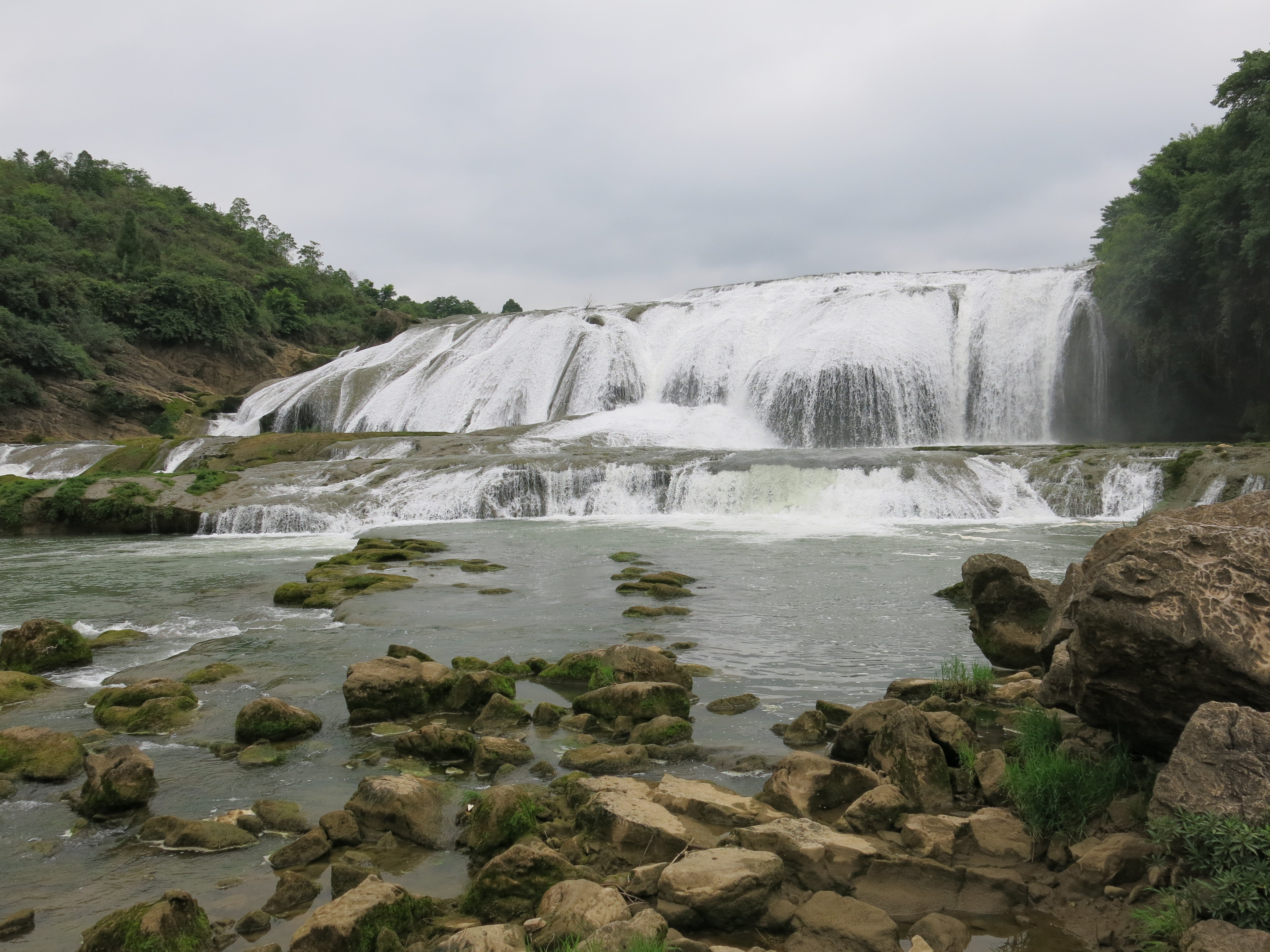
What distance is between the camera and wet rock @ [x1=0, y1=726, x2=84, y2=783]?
5.18 metres

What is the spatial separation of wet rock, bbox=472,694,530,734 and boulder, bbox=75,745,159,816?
6.56ft

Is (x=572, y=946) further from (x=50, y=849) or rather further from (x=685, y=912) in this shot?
(x=50, y=849)

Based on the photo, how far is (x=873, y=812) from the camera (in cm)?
414

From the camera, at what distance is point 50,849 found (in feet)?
14.2

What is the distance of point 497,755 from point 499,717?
82cm

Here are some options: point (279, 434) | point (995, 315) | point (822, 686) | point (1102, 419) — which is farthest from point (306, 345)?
point (822, 686)

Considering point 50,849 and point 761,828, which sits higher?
point 761,828

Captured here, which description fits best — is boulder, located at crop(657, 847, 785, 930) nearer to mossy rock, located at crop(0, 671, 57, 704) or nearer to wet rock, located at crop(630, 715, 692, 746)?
wet rock, located at crop(630, 715, 692, 746)

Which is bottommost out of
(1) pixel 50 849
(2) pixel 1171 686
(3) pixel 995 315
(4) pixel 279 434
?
(1) pixel 50 849

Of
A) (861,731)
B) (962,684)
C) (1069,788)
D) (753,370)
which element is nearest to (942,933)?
(1069,788)

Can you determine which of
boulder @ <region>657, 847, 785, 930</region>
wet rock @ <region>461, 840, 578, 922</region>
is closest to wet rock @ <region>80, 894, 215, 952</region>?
wet rock @ <region>461, 840, 578, 922</region>

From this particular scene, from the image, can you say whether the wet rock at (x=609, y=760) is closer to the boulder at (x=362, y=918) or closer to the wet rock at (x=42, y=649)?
the boulder at (x=362, y=918)

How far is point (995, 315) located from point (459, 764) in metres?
30.3

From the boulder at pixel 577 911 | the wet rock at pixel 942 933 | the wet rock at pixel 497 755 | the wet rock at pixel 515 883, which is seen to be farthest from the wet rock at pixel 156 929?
the wet rock at pixel 942 933
